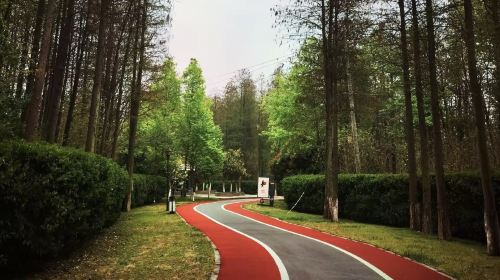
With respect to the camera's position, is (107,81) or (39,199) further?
(107,81)

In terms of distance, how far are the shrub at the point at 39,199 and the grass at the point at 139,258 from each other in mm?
800

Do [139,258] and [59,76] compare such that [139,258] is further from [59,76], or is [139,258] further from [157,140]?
[157,140]

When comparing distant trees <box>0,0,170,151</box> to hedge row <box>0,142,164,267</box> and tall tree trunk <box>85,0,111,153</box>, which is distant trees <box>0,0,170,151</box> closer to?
tall tree trunk <box>85,0,111,153</box>

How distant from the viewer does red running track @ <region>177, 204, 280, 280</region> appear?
912 centimetres

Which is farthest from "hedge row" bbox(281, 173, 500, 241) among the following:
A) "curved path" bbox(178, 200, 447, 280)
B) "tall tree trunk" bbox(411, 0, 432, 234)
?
"curved path" bbox(178, 200, 447, 280)

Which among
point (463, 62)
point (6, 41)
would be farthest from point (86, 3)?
point (463, 62)

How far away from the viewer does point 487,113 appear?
21828 mm

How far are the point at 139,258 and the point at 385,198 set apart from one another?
1383cm

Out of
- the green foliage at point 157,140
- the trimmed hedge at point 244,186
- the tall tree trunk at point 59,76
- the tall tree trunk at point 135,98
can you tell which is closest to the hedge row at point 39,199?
the tall tree trunk at point 59,76

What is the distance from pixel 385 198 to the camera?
70.1 feet

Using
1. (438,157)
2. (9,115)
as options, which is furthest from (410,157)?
(9,115)

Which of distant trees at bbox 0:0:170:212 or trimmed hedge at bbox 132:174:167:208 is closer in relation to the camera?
distant trees at bbox 0:0:170:212

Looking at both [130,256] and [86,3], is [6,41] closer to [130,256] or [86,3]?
[130,256]

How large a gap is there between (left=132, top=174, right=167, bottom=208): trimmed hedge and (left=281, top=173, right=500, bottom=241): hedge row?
1071cm
